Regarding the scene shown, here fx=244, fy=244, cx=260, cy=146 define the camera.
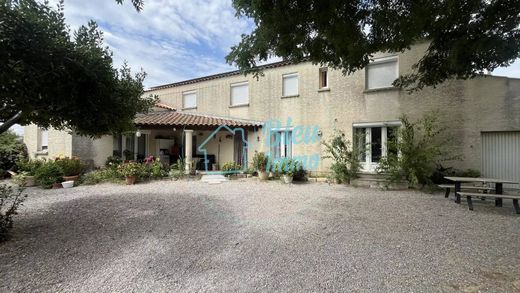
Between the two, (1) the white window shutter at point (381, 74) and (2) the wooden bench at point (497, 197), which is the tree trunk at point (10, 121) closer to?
(2) the wooden bench at point (497, 197)

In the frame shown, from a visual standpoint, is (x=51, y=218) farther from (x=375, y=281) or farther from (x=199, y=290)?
(x=375, y=281)

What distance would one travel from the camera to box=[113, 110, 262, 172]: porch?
13961mm

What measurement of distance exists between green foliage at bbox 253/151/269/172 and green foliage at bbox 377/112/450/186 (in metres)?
5.56

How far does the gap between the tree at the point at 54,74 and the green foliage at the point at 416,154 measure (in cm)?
1000

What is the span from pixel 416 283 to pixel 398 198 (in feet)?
19.7

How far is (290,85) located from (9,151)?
1656 cm

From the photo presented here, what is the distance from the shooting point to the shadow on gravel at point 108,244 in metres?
3.46

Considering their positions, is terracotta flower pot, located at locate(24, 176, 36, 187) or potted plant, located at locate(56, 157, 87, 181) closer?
terracotta flower pot, located at locate(24, 176, 36, 187)

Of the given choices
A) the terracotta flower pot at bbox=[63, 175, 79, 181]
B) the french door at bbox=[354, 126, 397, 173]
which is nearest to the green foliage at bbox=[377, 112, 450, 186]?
the french door at bbox=[354, 126, 397, 173]

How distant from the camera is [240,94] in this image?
1588 cm

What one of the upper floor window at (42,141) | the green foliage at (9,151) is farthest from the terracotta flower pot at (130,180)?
the upper floor window at (42,141)

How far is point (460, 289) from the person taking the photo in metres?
3.14

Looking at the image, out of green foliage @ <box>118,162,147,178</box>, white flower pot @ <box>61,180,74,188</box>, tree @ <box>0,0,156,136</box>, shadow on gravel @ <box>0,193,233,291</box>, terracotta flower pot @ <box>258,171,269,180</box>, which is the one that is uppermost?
tree @ <box>0,0,156,136</box>

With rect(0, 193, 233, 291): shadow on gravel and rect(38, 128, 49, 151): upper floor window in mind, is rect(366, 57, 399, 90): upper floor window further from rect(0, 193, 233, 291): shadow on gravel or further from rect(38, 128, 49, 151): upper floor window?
rect(38, 128, 49, 151): upper floor window
